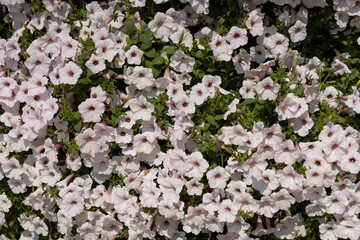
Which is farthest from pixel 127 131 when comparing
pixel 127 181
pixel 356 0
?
pixel 356 0

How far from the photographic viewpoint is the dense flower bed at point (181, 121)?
2990mm

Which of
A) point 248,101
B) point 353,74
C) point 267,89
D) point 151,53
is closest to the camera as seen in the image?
point 267,89

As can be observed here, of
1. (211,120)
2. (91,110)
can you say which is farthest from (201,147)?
(91,110)

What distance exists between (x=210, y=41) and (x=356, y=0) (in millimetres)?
1262

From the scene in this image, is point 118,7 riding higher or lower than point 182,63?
higher

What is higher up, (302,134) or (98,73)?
(98,73)

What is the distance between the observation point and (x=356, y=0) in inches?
132

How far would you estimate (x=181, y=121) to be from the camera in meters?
3.06

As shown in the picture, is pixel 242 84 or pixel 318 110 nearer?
pixel 318 110

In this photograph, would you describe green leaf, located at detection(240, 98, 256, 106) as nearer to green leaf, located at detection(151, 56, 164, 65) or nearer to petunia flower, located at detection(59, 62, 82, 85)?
green leaf, located at detection(151, 56, 164, 65)

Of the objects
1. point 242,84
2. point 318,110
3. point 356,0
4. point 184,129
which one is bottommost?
point 184,129

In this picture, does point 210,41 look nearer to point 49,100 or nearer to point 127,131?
point 127,131

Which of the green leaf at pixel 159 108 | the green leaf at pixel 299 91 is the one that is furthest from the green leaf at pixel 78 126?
the green leaf at pixel 299 91

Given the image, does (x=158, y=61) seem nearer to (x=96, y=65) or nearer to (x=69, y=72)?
(x=96, y=65)
